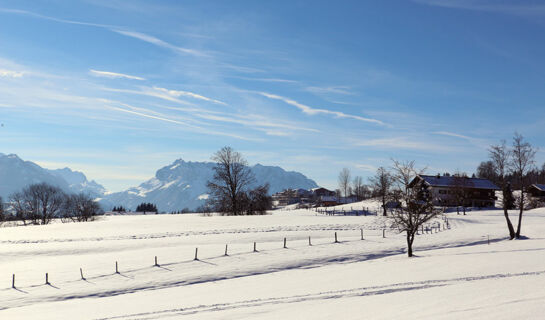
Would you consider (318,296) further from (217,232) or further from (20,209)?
(20,209)

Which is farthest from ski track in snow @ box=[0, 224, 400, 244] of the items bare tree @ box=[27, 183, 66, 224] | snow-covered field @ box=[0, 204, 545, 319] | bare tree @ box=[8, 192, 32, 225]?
bare tree @ box=[27, 183, 66, 224]

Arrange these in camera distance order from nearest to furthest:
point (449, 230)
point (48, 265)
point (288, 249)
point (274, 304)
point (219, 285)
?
point (274, 304) → point (219, 285) → point (48, 265) → point (288, 249) → point (449, 230)

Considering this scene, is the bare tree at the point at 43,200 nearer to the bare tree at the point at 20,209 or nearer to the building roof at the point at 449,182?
the bare tree at the point at 20,209

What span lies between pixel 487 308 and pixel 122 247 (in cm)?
4582

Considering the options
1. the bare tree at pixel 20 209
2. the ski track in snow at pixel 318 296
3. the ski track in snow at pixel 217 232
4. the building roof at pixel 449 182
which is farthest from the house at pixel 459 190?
the bare tree at pixel 20 209

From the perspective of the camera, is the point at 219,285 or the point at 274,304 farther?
the point at 219,285

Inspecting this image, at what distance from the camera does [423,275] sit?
29.5m

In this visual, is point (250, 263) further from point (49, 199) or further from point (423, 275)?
point (49, 199)

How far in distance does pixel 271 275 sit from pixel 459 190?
277 ft

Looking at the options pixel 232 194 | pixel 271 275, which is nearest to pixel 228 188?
pixel 232 194

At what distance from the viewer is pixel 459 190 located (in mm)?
103812

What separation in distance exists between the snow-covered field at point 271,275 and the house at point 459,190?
44.7 m

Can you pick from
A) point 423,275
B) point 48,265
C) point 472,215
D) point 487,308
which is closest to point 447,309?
point 487,308

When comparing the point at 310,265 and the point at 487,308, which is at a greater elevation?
the point at 487,308
